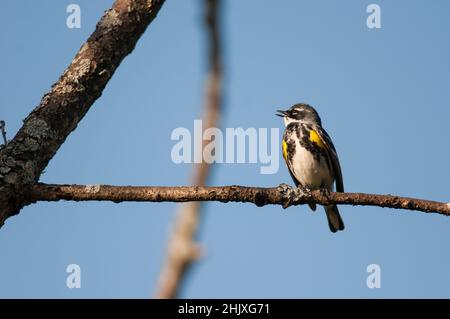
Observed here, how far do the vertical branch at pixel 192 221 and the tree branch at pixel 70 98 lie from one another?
9.85 ft

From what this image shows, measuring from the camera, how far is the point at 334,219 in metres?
11.0

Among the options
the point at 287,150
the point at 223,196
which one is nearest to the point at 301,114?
the point at 287,150

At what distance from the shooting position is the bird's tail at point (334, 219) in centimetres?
1092

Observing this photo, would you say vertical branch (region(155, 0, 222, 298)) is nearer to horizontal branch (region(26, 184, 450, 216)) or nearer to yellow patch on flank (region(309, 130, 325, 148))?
horizontal branch (region(26, 184, 450, 216))

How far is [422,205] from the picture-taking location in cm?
493

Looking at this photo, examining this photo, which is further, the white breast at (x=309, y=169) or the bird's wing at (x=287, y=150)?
the bird's wing at (x=287, y=150)

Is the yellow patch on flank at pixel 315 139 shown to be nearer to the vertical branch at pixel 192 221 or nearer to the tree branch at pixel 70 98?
the tree branch at pixel 70 98

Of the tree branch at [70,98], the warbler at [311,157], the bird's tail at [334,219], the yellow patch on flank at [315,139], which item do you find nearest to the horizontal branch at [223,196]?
the tree branch at [70,98]

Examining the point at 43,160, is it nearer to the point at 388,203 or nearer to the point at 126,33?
the point at 126,33

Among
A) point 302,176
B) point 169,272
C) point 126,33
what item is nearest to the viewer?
point 169,272

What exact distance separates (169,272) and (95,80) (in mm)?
3440

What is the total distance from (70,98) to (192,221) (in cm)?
340

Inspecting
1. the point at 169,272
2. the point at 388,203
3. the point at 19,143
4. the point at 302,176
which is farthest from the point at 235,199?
the point at 302,176

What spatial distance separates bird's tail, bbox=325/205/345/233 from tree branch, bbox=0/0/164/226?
23.0ft
